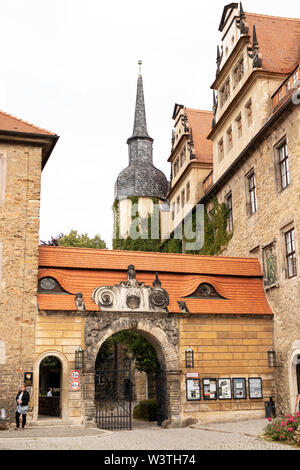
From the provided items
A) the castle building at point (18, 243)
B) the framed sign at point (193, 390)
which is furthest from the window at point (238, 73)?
the framed sign at point (193, 390)

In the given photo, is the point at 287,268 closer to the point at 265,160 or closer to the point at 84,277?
the point at 265,160

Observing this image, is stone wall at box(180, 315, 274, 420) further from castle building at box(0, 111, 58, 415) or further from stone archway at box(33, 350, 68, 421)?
castle building at box(0, 111, 58, 415)

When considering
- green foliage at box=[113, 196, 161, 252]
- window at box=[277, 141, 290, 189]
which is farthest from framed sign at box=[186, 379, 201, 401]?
green foliage at box=[113, 196, 161, 252]

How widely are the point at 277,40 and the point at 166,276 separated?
12.7 meters

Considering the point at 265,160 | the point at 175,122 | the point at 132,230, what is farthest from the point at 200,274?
the point at 132,230

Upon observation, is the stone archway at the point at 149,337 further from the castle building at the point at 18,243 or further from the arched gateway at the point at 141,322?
the castle building at the point at 18,243

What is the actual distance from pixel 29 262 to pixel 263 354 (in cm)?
942

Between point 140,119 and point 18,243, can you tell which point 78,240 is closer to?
point 140,119

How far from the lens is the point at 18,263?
68.5 ft

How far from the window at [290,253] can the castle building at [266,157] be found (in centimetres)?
4

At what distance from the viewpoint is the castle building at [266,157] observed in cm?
2123

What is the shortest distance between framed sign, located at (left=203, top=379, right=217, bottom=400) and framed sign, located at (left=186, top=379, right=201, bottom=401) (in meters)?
0.22

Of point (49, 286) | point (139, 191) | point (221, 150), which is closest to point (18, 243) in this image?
point (49, 286)

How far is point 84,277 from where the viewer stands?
21.7 meters
